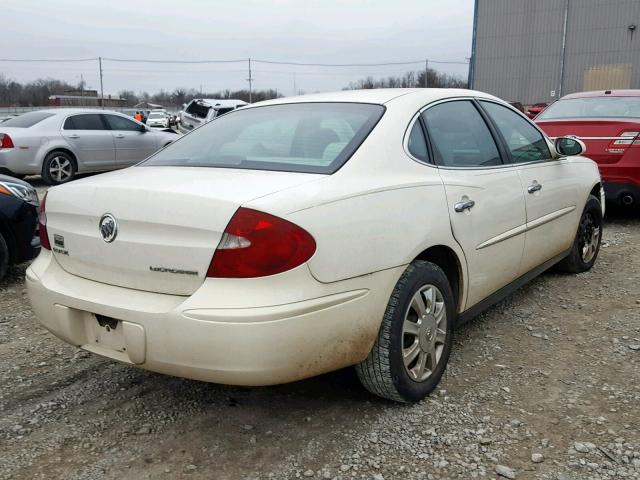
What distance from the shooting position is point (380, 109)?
293 cm

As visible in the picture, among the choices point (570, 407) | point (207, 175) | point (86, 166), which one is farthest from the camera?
point (86, 166)

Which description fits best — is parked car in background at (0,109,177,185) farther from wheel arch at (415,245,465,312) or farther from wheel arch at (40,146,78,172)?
wheel arch at (415,245,465,312)

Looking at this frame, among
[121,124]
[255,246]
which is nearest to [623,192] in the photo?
[255,246]

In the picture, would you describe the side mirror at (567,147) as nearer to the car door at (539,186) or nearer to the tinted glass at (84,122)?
the car door at (539,186)

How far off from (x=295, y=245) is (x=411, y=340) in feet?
2.93

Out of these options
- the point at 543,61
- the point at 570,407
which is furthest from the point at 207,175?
the point at 543,61

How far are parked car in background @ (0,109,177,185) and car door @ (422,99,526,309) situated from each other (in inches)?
354

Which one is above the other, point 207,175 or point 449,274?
point 207,175

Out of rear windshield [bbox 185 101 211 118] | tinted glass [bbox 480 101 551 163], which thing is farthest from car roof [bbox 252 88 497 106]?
rear windshield [bbox 185 101 211 118]

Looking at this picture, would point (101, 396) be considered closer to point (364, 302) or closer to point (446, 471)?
point (364, 302)

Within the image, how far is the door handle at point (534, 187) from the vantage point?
3647mm

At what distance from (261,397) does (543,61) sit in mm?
35442

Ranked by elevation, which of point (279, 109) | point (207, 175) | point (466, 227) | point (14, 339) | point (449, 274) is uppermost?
point (279, 109)

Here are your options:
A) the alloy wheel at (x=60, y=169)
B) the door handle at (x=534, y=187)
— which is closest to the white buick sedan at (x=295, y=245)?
the door handle at (x=534, y=187)
